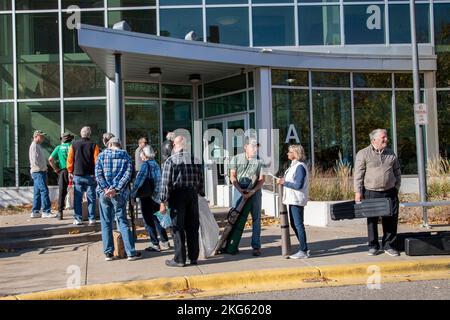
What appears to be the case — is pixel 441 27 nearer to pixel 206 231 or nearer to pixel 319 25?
pixel 319 25

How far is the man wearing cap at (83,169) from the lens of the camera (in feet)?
32.1

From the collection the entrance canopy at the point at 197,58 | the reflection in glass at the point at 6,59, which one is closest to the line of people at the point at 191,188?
the entrance canopy at the point at 197,58

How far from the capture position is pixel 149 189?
28.3 feet

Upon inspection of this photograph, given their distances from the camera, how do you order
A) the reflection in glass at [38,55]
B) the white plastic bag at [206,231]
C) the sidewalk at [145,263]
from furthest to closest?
the reflection in glass at [38,55]
the white plastic bag at [206,231]
the sidewalk at [145,263]

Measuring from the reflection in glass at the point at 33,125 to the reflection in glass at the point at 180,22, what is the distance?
390cm

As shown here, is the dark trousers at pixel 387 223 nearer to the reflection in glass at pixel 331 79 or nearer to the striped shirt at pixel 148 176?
the striped shirt at pixel 148 176

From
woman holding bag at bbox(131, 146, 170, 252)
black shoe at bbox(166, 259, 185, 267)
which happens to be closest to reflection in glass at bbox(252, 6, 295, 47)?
woman holding bag at bbox(131, 146, 170, 252)

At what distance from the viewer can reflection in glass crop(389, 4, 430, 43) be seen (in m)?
16.8

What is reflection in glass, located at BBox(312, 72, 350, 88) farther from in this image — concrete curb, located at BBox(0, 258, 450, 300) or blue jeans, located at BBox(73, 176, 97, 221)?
concrete curb, located at BBox(0, 258, 450, 300)

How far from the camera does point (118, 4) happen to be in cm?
1620

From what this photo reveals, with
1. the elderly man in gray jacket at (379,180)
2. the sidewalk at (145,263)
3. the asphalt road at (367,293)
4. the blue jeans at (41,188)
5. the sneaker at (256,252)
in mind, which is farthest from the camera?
the blue jeans at (41,188)

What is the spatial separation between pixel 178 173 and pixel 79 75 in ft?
31.1

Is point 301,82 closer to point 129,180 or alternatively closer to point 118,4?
point 118,4

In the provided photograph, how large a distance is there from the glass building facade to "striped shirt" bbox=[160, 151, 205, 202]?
7.62m
